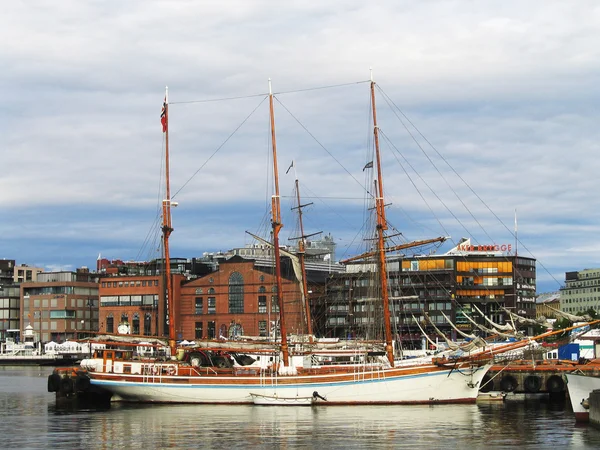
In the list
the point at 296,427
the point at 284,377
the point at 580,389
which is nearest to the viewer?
the point at 580,389

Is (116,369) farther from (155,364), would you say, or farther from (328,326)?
(328,326)

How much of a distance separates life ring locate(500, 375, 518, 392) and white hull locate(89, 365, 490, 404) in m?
7.87

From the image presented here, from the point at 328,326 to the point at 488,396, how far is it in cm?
10503

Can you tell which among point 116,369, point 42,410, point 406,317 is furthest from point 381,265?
point 406,317

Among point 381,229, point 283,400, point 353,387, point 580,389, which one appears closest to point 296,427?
point 283,400

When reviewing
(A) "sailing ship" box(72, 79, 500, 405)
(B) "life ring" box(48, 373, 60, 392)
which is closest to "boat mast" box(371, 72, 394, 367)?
(A) "sailing ship" box(72, 79, 500, 405)

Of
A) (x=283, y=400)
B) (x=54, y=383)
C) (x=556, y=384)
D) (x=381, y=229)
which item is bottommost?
(x=283, y=400)

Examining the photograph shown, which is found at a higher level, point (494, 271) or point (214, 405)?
point (494, 271)

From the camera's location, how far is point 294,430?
6994cm

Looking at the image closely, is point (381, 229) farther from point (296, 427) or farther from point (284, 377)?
A: point (296, 427)

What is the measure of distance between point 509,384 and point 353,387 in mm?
17992

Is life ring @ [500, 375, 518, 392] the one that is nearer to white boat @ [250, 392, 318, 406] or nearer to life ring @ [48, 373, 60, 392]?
white boat @ [250, 392, 318, 406]

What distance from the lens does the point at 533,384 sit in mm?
95875

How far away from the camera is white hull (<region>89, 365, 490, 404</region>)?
8994 cm
